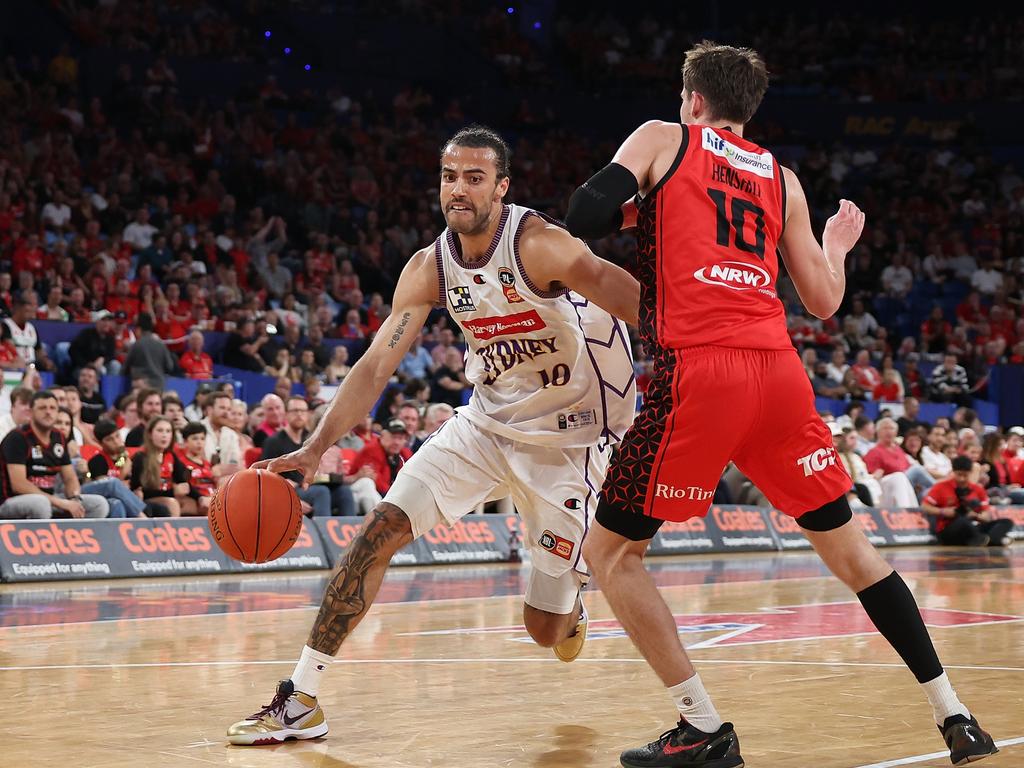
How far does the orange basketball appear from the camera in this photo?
5.24 metres

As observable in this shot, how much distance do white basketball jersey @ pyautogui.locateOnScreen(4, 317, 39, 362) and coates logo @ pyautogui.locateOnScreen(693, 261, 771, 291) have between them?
1119cm

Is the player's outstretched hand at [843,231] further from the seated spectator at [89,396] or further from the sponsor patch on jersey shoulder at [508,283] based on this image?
the seated spectator at [89,396]

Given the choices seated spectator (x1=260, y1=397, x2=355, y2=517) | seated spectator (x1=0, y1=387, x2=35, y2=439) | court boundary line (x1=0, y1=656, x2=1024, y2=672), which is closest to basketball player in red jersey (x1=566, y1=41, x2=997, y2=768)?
court boundary line (x1=0, y1=656, x2=1024, y2=672)

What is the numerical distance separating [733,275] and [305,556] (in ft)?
28.8

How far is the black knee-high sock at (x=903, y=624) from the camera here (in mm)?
4395

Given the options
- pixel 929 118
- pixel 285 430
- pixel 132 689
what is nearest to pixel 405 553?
pixel 285 430

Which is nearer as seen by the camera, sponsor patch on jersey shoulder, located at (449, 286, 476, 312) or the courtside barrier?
sponsor patch on jersey shoulder, located at (449, 286, 476, 312)

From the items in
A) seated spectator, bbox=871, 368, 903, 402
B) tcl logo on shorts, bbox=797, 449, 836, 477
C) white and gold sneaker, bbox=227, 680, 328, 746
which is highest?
tcl logo on shorts, bbox=797, 449, 836, 477

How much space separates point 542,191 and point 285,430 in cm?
1360

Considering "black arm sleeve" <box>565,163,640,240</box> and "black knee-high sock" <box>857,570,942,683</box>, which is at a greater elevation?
"black arm sleeve" <box>565,163,640,240</box>

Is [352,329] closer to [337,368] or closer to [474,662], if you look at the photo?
[337,368]

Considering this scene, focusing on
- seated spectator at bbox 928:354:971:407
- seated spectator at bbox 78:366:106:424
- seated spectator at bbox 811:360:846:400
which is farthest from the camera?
seated spectator at bbox 928:354:971:407

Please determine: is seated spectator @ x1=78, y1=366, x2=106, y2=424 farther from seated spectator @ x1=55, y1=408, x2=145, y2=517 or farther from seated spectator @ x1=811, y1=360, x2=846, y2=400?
seated spectator @ x1=811, y1=360, x2=846, y2=400

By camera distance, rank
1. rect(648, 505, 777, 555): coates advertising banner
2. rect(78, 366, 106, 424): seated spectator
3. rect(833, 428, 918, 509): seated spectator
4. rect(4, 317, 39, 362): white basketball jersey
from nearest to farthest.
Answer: rect(78, 366, 106, 424): seated spectator → rect(4, 317, 39, 362): white basketball jersey → rect(648, 505, 777, 555): coates advertising banner → rect(833, 428, 918, 509): seated spectator
